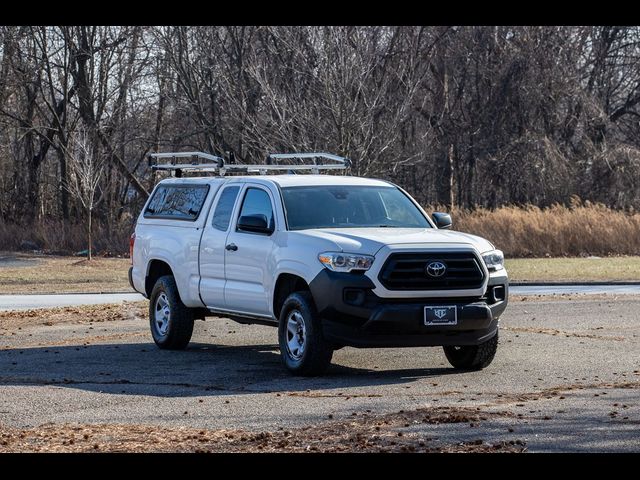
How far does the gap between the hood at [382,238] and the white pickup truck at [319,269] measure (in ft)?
0.06

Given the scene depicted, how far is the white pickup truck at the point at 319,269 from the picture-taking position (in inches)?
480

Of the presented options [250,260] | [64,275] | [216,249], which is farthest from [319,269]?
[64,275]

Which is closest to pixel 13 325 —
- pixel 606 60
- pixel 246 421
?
pixel 246 421

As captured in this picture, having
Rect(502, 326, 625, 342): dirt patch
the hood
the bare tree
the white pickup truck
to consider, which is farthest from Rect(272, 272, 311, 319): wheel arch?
the bare tree

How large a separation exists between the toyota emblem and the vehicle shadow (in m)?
1.05

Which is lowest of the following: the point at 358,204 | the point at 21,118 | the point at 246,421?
the point at 246,421

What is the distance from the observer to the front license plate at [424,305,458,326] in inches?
481

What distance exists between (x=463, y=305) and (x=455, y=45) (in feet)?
130

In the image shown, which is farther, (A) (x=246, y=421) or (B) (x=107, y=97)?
(B) (x=107, y=97)

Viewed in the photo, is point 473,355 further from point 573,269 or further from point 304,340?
point 573,269

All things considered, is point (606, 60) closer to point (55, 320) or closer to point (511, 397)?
point (55, 320)

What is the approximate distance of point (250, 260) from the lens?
13.6m

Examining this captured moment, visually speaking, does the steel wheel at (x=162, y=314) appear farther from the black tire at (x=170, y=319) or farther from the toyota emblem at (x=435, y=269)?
the toyota emblem at (x=435, y=269)

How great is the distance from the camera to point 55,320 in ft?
64.1
